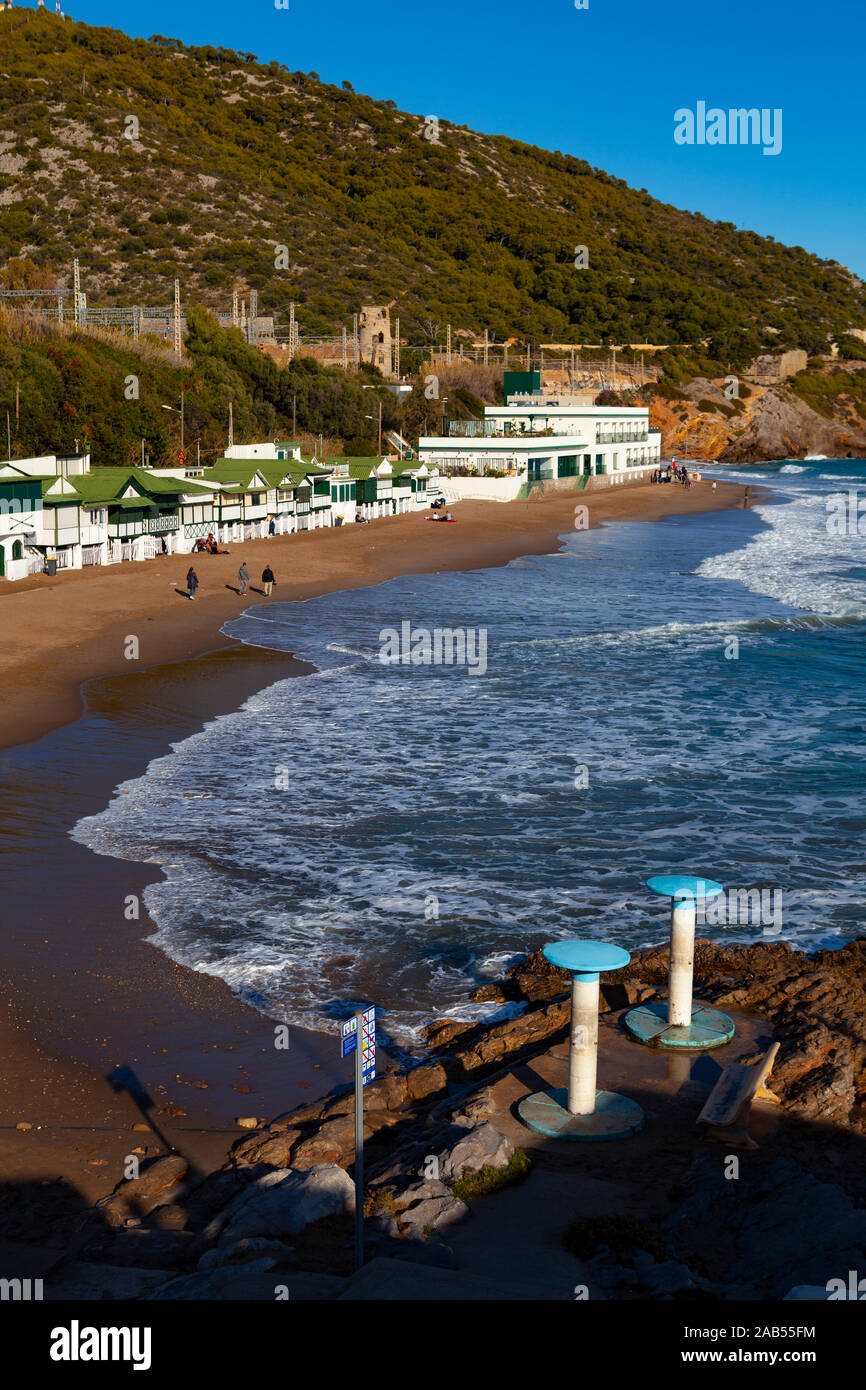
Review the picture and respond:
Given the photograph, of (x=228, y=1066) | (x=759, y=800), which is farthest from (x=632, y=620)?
(x=228, y=1066)

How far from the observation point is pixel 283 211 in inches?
5517

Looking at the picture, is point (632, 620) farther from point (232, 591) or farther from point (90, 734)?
point (90, 734)

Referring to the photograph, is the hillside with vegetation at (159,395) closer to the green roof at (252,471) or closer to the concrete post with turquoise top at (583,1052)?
the green roof at (252,471)

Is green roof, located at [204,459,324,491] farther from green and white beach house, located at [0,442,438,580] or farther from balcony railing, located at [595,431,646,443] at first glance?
balcony railing, located at [595,431,646,443]

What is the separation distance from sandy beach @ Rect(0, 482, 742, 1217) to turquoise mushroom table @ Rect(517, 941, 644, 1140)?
2722 millimetres

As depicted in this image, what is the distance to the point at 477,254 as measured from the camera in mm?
165000

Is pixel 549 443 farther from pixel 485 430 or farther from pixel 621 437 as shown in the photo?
pixel 621 437

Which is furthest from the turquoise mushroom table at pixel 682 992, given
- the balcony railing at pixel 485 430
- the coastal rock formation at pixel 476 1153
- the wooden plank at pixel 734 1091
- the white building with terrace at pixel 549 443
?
the balcony railing at pixel 485 430

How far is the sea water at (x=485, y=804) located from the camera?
1603cm

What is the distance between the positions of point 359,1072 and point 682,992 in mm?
5127

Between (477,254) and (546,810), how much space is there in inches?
6147

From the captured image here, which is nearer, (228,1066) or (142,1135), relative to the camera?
(142,1135)

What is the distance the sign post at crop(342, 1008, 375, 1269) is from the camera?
823cm
